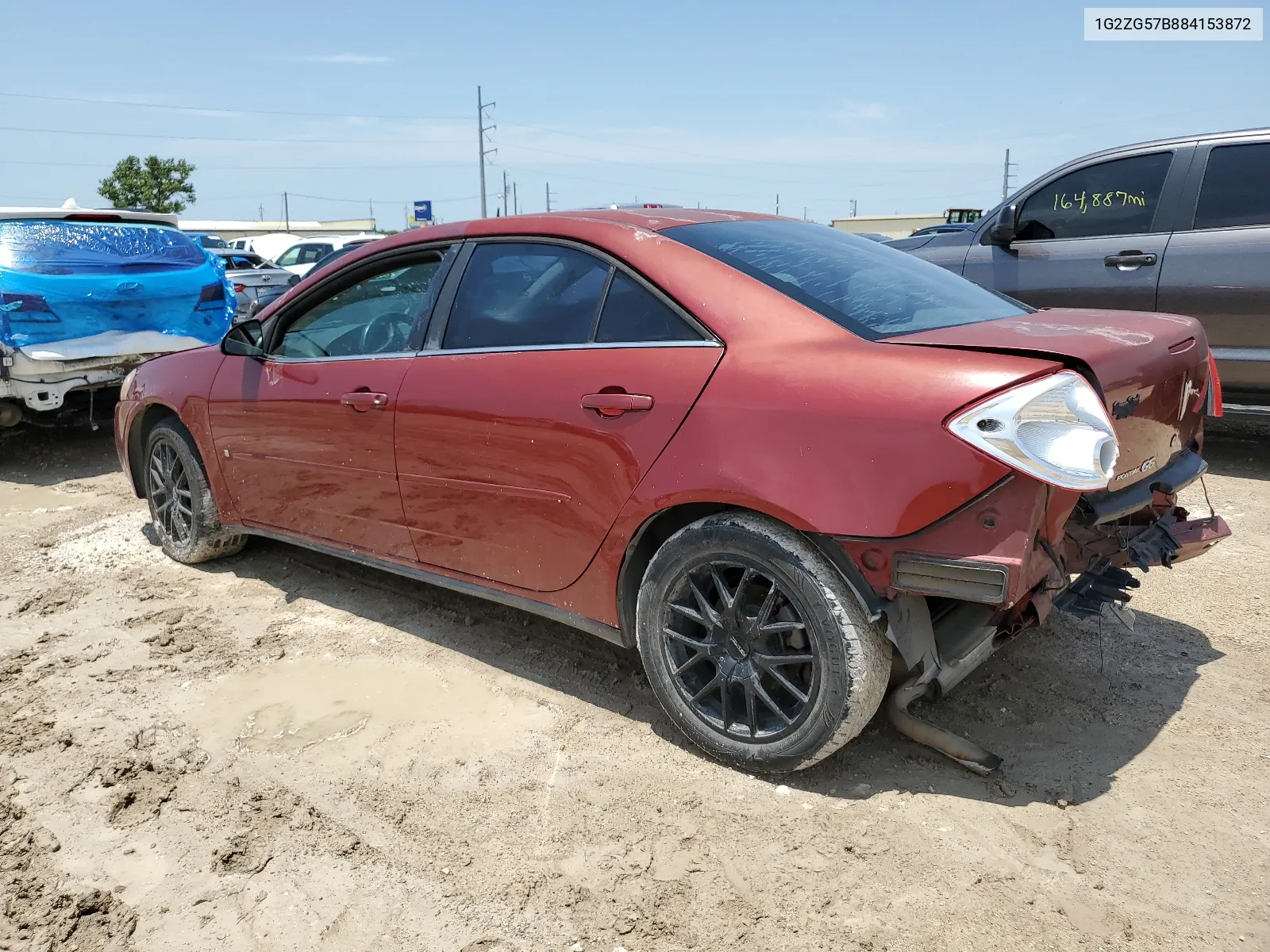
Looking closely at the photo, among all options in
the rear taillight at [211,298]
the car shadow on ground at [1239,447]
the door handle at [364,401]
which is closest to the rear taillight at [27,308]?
the rear taillight at [211,298]

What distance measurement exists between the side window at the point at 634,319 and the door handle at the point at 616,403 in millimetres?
186

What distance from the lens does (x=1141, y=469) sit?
2562mm

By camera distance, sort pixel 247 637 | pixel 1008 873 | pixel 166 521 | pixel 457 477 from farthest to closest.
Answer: pixel 166 521
pixel 247 637
pixel 457 477
pixel 1008 873

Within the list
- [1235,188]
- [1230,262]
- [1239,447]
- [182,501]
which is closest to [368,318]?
[182,501]

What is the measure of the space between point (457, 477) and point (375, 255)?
1.06 m

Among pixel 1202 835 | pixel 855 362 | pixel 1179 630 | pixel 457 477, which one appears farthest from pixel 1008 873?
pixel 457 477

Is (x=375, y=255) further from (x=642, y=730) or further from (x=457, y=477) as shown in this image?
(x=642, y=730)

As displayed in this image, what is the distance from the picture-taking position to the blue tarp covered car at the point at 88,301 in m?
6.49

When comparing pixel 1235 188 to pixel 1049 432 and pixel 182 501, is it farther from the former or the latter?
pixel 182 501

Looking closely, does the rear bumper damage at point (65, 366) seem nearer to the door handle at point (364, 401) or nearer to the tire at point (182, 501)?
the tire at point (182, 501)

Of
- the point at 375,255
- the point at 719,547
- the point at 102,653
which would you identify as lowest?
the point at 102,653

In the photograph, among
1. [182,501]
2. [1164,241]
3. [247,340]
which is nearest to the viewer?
[247,340]

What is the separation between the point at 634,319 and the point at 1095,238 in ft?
13.6

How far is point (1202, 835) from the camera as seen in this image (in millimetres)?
2342
